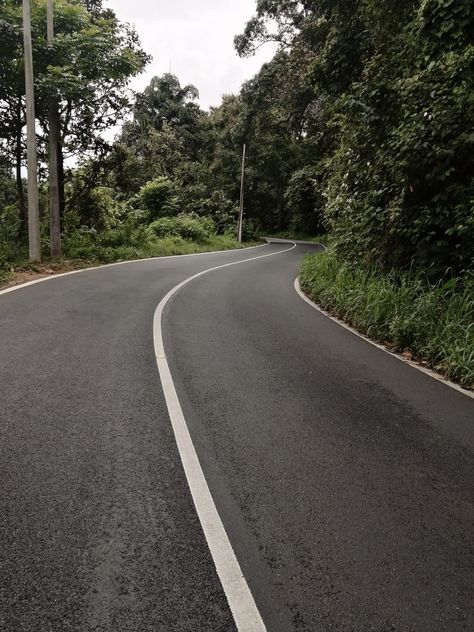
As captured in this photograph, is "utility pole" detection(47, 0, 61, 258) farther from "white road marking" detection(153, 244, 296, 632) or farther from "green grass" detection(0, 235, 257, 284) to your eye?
"white road marking" detection(153, 244, 296, 632)

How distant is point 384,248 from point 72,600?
30.3 feet

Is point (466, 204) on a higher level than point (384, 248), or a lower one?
higher

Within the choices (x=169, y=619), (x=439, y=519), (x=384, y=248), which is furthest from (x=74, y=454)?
(x=384, y=248)

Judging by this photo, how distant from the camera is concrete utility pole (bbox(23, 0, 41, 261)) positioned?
40.1 feet

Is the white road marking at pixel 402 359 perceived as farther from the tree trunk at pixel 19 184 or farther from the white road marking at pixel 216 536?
the tree trunk at pixel 19 184

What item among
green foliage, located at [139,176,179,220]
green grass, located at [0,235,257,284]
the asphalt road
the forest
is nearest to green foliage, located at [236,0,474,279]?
the forest

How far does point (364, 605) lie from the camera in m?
2.18

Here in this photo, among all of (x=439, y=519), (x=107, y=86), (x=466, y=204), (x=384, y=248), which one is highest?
(x=107, y=86)

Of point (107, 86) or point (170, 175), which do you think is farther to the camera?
point (170, 175)

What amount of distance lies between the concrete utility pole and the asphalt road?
7.80 meters

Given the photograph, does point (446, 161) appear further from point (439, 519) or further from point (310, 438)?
point (439, 519)

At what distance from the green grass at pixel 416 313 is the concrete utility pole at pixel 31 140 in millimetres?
8400

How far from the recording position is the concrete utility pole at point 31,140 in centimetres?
1223

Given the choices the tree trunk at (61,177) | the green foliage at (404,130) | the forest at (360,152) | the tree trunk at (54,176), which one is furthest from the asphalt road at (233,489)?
the tree trunk at (61,177)
